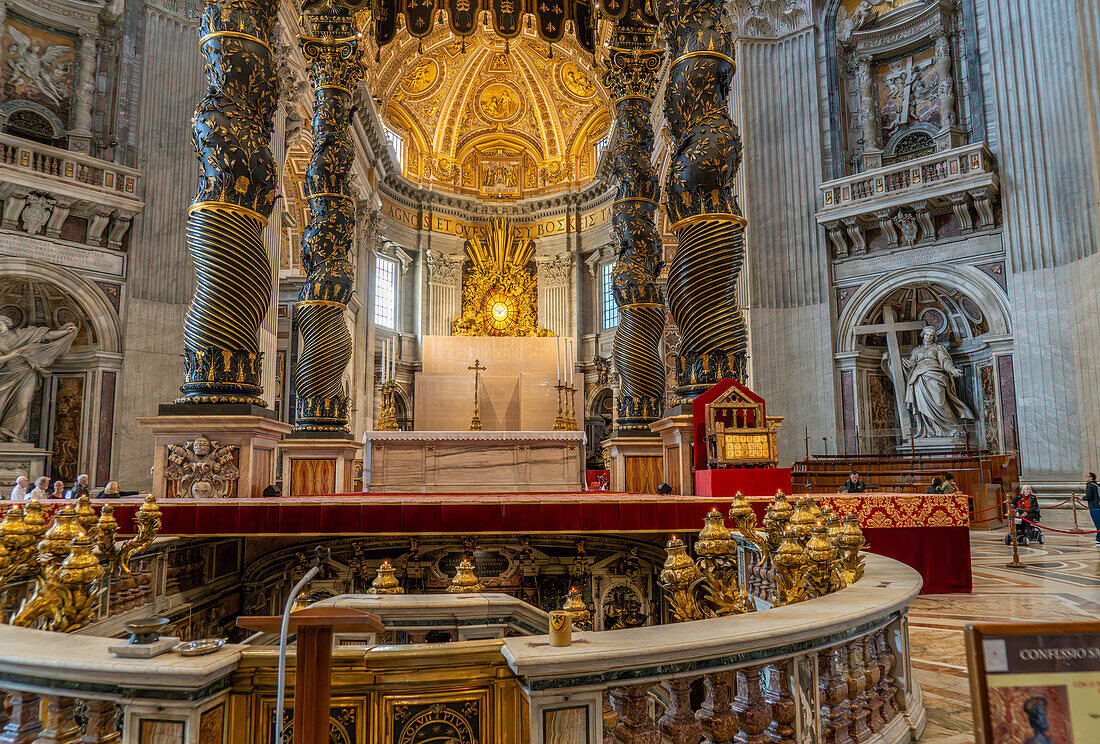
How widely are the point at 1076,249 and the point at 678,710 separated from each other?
13614mm

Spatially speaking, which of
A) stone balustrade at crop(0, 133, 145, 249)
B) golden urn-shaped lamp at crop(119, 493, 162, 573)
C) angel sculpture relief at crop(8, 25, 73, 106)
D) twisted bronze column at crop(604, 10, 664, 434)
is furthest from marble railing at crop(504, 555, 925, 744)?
angel sculpture relief at crop(8, 25, 73, 106)

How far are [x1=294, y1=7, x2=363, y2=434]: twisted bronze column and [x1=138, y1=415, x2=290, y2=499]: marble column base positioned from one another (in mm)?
2832

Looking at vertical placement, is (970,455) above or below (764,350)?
below

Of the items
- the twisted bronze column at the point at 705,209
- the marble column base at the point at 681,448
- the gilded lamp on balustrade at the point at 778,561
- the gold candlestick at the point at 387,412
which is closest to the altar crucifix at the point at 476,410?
the gold candlestick at the point at 387,412

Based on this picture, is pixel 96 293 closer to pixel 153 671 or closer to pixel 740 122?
pixel 153 671

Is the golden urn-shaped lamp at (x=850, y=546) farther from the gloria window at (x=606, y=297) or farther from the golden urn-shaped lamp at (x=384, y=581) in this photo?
the gloria window at (x=606, y=297)

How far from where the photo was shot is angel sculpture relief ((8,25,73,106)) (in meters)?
11.9

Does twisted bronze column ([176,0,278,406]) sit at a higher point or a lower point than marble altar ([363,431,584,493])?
higher

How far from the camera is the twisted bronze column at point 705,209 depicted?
5637 millimetres

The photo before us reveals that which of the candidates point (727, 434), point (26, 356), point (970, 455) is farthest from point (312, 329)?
point (970, 455)

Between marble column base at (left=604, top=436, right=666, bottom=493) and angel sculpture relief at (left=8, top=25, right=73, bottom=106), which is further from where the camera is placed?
angel sculpture relief at (left=8, top=25, right=73, bottom=106)

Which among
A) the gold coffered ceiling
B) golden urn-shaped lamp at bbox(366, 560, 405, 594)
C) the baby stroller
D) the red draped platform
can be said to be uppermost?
the gold coffered ceiling

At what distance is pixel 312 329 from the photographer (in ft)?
27.0

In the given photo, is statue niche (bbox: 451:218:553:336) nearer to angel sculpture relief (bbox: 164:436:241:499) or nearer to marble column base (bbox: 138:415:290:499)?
marble column base (bbox: 138:415:290:499)
